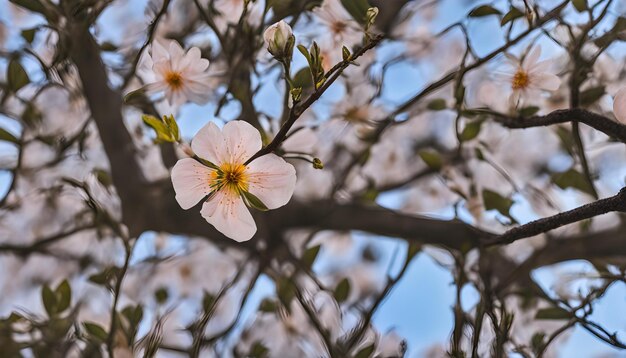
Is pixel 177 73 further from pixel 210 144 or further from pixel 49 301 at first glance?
pixel 49 301

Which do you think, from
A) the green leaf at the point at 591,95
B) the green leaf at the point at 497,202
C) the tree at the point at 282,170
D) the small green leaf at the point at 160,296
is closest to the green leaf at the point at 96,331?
the tree at the point at 282,170

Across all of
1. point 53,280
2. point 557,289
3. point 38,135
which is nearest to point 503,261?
point 557,289

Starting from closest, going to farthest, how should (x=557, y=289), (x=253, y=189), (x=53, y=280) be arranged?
1. (x=253, y=189)
2. (x=557, y=289)
3. (x=53, y=280)

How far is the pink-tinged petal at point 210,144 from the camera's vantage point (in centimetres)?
42

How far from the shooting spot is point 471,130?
616 millimetres

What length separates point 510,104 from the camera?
0.57 meters

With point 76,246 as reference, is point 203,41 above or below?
above

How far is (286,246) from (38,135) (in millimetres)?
313

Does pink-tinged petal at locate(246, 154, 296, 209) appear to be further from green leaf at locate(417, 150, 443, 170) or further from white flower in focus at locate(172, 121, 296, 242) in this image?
green leaf at locate(417, 150, 443, 170)

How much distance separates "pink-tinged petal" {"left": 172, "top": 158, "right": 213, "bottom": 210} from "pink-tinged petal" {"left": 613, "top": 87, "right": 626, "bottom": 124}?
11.1 inches

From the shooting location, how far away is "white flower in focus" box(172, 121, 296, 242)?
421mm

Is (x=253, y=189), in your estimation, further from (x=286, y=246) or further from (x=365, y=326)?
(x=286, y=246)

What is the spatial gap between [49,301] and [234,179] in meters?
0.31

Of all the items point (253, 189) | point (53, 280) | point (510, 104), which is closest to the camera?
point (253, 189)
